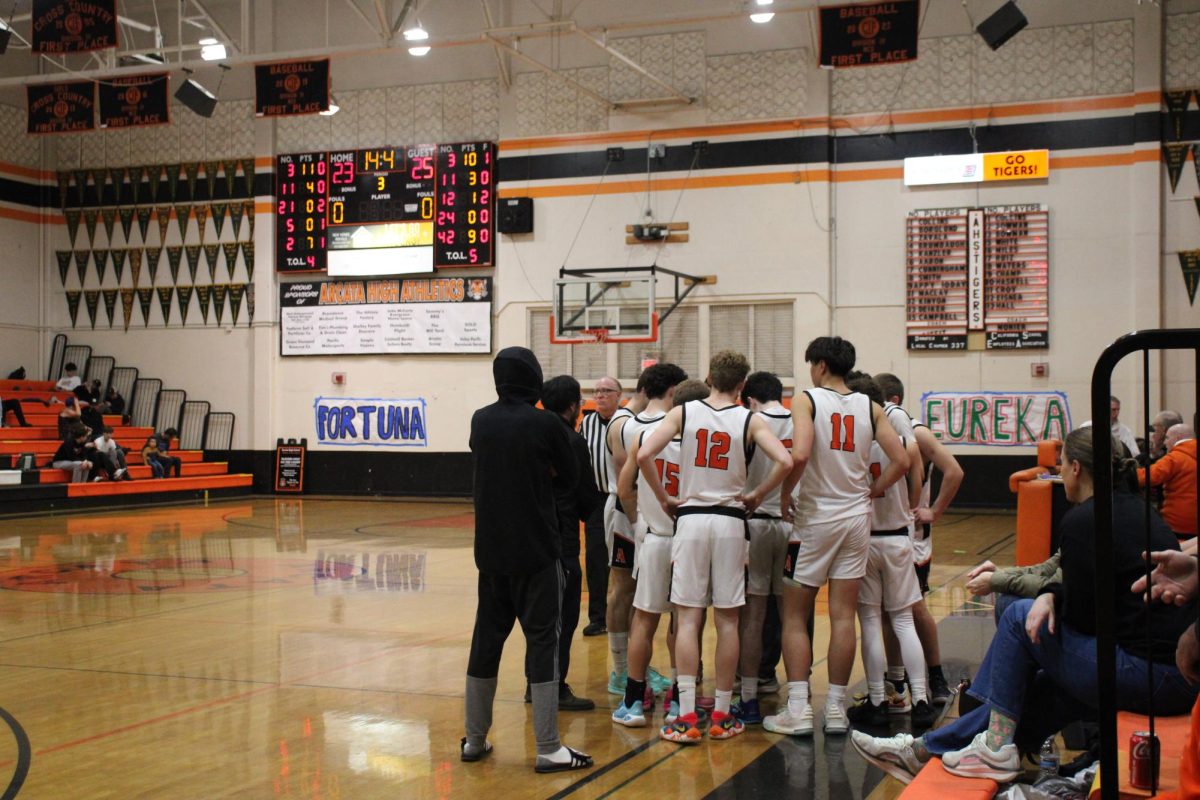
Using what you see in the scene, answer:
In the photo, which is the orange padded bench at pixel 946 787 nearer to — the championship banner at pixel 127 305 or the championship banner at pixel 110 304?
the championship banner at pixel 127 305

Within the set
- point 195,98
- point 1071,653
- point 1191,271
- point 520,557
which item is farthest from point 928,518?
point 195,98

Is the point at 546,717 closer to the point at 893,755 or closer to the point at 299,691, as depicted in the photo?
the point at 893,755

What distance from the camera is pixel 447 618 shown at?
8336mm

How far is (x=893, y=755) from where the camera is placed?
4.48m

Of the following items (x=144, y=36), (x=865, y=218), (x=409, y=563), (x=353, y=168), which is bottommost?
(x=409, y=563)

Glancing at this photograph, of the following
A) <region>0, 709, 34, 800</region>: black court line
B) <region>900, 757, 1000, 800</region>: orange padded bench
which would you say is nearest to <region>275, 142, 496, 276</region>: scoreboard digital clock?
<region>0, 709, 34, 800</region>: black court line

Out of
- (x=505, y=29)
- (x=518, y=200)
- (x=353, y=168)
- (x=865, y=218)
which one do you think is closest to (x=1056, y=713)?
(x=505, y=29)

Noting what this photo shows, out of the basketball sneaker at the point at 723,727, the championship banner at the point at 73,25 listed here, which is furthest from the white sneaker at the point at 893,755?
the championship banner at the point at 73,25

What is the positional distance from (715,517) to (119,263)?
20225mm

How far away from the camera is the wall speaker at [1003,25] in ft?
46.3

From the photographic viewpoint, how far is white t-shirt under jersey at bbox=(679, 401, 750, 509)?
523 cm

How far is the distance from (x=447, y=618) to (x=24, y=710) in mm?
3177

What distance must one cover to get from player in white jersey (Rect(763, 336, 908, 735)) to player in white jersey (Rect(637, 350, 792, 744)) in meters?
0.21

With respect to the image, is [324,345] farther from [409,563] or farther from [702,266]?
[409,563]
